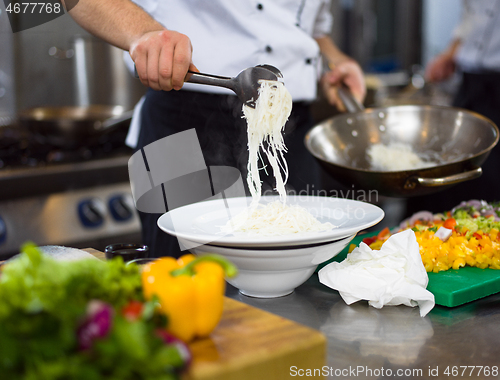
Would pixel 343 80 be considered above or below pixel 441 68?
above

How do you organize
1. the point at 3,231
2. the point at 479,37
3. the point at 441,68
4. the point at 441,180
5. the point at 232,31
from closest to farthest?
the point at 441,180, the point at 232,31, the point at 3,231, the point at 479,37, the point at 441,68

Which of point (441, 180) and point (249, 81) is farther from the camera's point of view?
point (441, 180)

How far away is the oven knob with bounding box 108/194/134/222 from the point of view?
7.50 ft

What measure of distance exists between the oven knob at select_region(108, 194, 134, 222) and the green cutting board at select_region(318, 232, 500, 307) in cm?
151

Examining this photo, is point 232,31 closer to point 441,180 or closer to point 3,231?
point 441,180

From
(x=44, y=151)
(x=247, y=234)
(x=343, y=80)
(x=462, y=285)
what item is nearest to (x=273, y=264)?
(x=247, y=234)

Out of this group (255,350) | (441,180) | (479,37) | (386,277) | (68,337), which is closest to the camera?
(68,337)

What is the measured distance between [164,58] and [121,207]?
130cm

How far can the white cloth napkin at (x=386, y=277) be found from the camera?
1.03m

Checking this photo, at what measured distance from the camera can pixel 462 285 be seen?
1.08 m

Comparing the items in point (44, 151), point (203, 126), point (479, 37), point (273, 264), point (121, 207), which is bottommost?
point (121, 207)

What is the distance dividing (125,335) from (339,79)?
1491mm

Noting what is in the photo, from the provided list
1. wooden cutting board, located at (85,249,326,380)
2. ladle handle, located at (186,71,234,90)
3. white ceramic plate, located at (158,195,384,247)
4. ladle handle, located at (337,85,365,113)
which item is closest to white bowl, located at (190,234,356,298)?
white ceramic plate, located at (158,195,384,247)

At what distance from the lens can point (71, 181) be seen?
7.19ft
